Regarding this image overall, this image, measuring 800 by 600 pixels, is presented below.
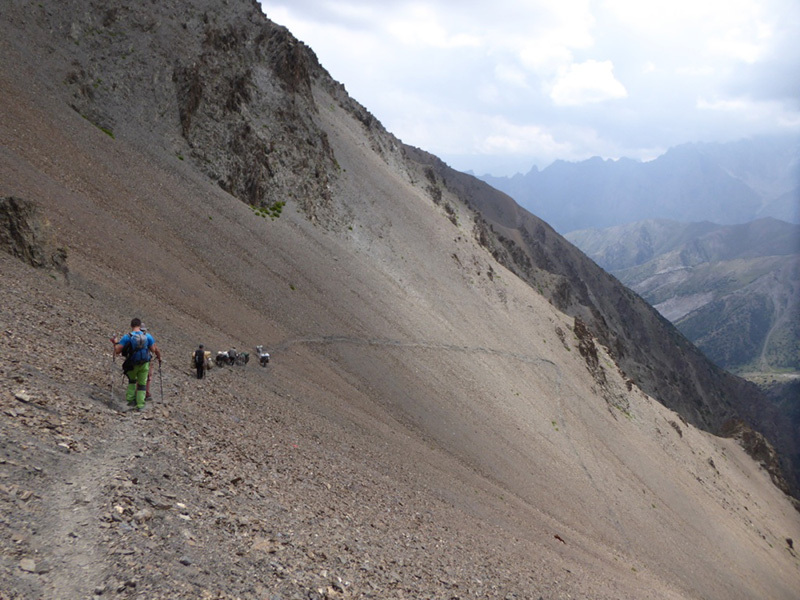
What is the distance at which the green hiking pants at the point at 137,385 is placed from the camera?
13570 millimetres

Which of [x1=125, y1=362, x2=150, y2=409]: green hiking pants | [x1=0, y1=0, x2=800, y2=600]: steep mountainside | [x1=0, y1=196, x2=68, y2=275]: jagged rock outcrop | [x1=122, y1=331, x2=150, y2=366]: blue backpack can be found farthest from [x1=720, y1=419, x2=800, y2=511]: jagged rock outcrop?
[x1=0, y1=196, x2=68, y2=275]: jagged rock outcrop

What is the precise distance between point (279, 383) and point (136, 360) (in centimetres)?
1031

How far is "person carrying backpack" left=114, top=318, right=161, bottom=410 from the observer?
1339 cm

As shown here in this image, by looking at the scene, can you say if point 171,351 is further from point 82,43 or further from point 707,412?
point 707,412

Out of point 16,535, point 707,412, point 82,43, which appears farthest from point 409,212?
point 707,412

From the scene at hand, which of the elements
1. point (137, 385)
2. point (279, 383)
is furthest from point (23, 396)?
point (279, 383)

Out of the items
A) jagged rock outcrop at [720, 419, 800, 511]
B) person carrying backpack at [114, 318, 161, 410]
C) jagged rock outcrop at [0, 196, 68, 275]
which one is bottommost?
jagged rock outcrop at [720, 419, 800, 511]

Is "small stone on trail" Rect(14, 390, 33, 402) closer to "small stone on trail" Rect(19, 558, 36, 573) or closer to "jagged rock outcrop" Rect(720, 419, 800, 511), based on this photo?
"small stone on trail" Rect(19, 558, 36, 573)

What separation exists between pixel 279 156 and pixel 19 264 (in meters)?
33.0

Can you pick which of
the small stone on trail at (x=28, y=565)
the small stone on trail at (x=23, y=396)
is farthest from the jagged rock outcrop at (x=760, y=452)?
the small stone on trail at (x=28, y=565)

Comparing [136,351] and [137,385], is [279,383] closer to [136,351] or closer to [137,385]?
[137,385]

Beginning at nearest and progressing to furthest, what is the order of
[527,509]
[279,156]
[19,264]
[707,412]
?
[19,264]
[527,509]
[279,156]
[707,412]

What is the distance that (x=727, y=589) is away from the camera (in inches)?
1566

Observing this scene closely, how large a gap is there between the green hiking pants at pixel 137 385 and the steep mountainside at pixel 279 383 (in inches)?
18.2
